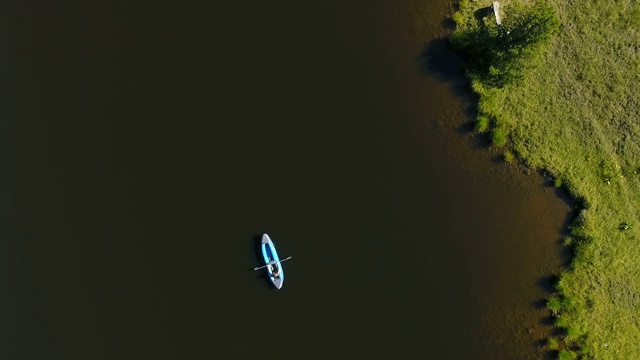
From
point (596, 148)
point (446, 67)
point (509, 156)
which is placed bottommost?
point (596, 148)

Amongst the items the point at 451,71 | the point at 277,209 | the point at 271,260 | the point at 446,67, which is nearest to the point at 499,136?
the point at 451,71

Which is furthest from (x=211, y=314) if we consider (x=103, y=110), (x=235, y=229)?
(x=103, y=110)

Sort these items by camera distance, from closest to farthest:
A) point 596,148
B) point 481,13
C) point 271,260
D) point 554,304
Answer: point 596,148, point 554,304, point 271,260, point 481,13

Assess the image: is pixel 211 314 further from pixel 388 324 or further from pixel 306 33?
pixel 306 33

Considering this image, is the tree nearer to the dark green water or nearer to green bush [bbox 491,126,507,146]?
the dark green water

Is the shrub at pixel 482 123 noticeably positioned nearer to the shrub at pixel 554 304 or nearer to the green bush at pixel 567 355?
the shrub at pixel 554 304

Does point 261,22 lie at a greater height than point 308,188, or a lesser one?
greater

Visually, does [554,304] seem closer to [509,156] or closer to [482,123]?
[509,156]
